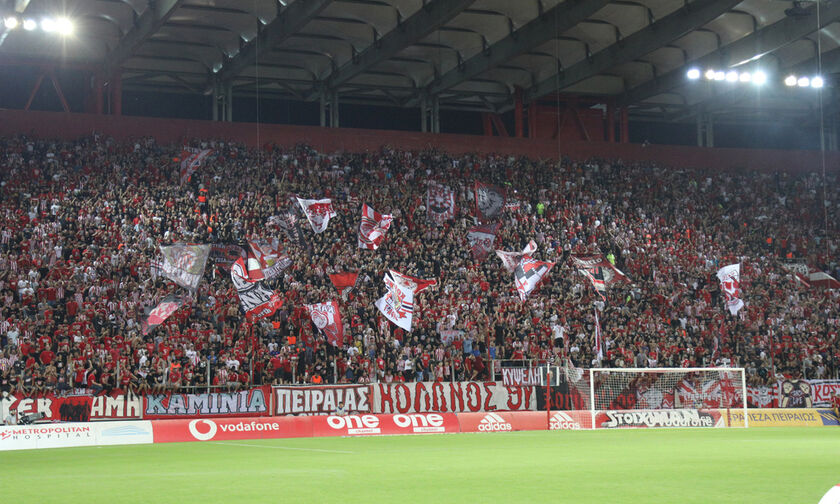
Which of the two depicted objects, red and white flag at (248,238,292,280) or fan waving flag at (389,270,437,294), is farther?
red and white flag at (248,238,292,280)

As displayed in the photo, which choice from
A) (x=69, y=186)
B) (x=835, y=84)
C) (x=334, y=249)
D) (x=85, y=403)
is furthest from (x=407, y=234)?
(x=835, y=84)

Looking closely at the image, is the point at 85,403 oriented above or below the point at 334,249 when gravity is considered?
below

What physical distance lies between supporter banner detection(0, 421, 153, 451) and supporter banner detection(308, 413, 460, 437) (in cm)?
481

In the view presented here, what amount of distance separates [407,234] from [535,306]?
22.0ft

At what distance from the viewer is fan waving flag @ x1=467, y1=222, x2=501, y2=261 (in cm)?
4253

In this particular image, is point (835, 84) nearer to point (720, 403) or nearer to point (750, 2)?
point (750, 2)

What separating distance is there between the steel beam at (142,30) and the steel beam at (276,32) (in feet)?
15.5

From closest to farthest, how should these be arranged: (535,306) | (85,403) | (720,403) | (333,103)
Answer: (85,403), (720,403), (535,306), (333,103)

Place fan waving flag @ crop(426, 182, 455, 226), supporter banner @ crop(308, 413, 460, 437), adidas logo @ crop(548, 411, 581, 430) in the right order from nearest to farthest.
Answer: supporter banner @ crop(308, 413, 460, 437) → adidas logo @ crop(548, 411, 581, 430) → fan waving flag @ crop(426, 182, 455, 226)

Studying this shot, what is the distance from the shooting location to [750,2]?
41781mm

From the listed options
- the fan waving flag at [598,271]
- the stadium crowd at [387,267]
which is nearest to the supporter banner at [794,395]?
the stadium crowd at [387,267]

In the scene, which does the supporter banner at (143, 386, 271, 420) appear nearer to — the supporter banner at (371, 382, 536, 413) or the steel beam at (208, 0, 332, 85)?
the supporter banner at (371, 382, 536, 413)

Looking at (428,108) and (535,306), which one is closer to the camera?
(535,306)

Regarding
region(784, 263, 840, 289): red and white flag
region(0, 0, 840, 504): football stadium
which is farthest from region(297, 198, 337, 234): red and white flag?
region(784, 263, 840, 289): red and white flag
